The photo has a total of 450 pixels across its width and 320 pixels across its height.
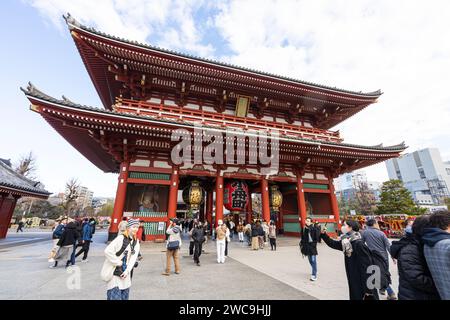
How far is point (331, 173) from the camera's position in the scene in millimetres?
15180

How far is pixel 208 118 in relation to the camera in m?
13.0

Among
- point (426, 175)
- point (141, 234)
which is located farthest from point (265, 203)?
point (426, 175)

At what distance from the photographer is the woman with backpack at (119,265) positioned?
2895 mm

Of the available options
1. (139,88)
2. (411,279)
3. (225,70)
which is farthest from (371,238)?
(139,88)

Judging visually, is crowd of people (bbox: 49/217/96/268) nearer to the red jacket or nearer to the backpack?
the backpack

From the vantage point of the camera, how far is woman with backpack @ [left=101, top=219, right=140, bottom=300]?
2.89 meters

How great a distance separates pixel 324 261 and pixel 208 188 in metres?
10.9

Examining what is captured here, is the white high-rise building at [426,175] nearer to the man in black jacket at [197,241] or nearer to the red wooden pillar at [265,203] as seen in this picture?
the red wooden pillar at [265,203]

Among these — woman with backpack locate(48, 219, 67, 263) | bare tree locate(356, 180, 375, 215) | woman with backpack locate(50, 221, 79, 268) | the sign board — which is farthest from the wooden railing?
bare tree locate(356, 180, 375, 215)

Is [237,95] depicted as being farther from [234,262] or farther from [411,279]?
[411,279]

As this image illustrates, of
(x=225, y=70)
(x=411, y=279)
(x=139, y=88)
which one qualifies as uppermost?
(x=225, y=70)

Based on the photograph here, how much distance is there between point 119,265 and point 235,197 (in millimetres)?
10410

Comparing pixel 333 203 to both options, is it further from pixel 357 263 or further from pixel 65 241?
pixel 65 241

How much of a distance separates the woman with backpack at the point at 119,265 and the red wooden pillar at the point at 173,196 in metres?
8.34
